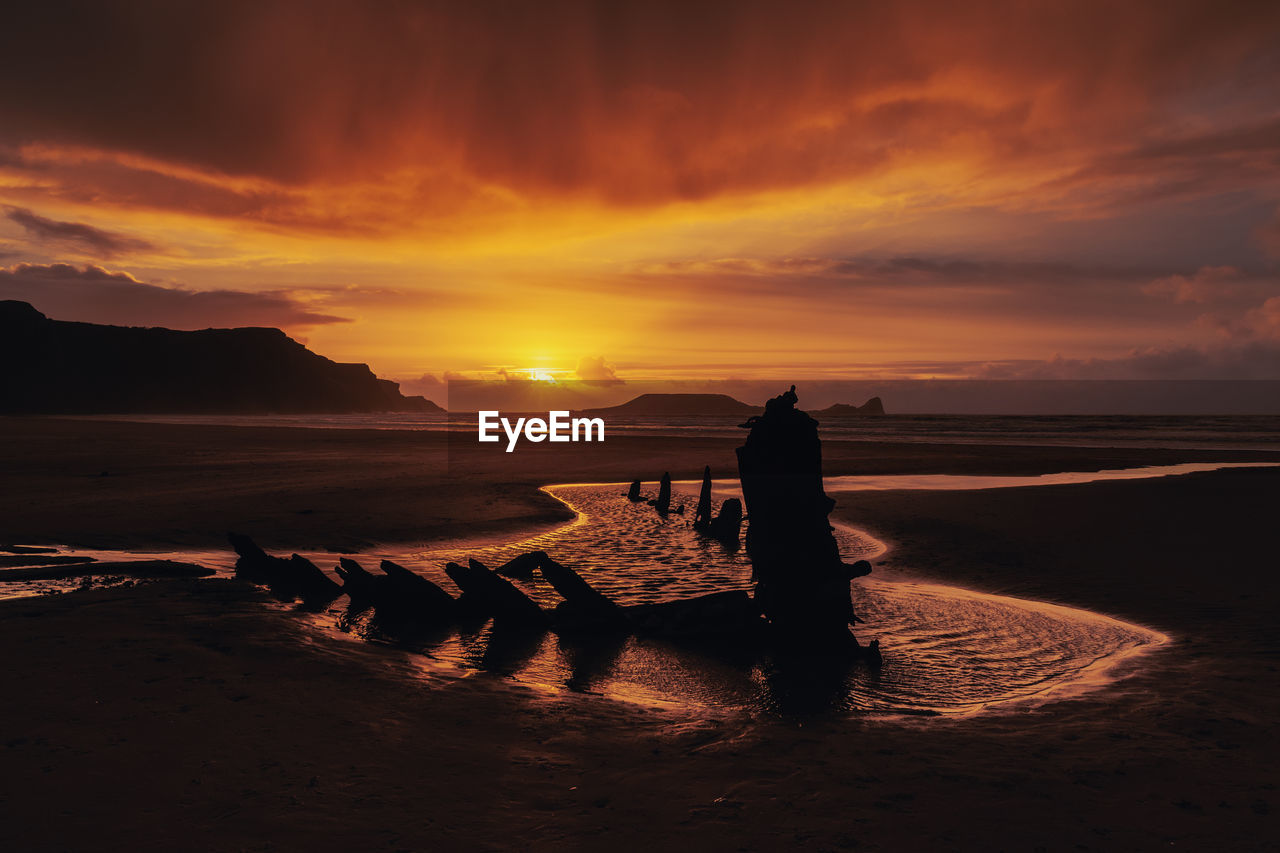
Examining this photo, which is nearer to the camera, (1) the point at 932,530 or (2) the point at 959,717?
(2) the point at 959,717

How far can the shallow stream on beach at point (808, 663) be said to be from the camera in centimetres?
750

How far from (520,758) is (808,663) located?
4.14 metres

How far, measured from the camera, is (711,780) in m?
5.39

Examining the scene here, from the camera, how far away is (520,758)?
5680 mm

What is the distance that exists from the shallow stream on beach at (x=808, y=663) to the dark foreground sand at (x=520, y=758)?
505 millimetres

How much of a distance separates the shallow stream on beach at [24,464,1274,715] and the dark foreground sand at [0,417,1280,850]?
0.51 metres

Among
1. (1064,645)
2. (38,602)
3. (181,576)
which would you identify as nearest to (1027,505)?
(1064,645)

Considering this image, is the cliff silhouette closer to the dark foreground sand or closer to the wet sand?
the wet sand

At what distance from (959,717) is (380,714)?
548cm

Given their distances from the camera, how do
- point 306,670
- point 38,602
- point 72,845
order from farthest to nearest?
point 38,602 < point 306,670 < point 72,845

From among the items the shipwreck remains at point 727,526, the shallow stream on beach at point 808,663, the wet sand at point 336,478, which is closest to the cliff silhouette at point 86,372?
the wet sand at point 336,478

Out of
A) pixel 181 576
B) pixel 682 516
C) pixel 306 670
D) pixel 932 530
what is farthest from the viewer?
pixel 682 516

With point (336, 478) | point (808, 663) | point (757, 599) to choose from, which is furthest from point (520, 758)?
point (336, 478)

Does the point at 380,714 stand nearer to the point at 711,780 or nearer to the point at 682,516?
the point at 711,780
